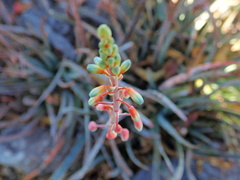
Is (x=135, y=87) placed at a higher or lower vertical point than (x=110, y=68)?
higher

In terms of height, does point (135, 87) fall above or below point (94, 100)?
above

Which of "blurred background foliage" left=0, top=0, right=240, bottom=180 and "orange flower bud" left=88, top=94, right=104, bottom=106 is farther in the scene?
"blurred background foliage" left=0, top=0, right=240, bottom=180

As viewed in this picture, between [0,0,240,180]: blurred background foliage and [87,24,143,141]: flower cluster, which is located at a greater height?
[0,0,240,180]: blurred background foliage

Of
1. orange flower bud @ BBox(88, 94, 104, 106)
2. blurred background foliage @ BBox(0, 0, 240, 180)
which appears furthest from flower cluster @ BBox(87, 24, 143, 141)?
blurred background foliage @ BBox(0, 0, 240, 180)

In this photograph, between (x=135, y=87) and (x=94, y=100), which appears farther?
(x=135, y=87)

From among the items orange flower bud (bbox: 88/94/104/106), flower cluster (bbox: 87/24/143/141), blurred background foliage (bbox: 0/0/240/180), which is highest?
blurred background foliage (bbox: 0/0/240/180)

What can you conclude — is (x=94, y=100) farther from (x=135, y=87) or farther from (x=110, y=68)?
(x=135, y=87)

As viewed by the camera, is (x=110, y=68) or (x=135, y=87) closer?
(x=110, y=68)

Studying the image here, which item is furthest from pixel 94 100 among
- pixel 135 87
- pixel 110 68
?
pixel 135 87

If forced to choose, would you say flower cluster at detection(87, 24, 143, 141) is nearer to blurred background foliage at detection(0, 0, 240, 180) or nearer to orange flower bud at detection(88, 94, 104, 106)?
orange flower bud at detection(88, 94, 104, 106)

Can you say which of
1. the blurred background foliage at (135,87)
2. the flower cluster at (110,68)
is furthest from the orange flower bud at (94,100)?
the blurred background foliage at (135,87)
